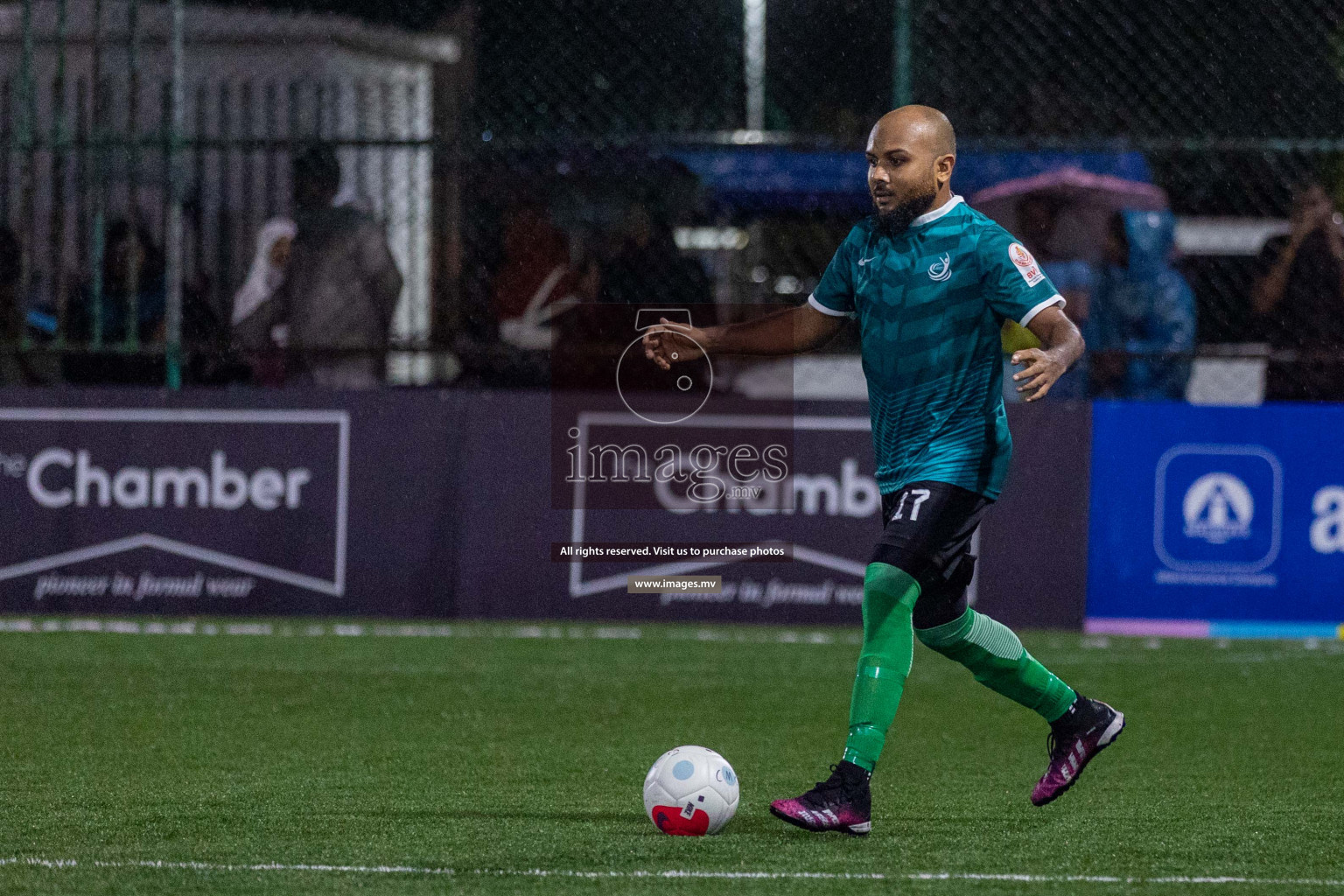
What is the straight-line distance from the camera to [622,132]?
10.7 metres

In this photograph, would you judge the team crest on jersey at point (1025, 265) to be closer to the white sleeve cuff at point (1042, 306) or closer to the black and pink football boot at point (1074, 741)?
the white sleeve cuff at point (1042, 306)

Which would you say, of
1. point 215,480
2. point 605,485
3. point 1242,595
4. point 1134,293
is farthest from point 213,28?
point 1242,595

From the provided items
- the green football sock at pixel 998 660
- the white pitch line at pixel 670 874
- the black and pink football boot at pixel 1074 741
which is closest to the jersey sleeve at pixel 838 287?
the green football sock at pixel 998 660

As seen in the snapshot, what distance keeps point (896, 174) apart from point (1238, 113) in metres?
6.08

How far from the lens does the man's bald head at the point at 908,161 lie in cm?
534

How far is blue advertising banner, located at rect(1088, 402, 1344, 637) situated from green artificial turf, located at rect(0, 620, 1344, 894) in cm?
24

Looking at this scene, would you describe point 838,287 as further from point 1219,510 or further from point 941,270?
point 1219,510

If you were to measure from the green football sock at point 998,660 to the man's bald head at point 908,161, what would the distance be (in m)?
1.16

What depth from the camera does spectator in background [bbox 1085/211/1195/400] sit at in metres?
10.6

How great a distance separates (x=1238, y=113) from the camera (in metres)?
10.8

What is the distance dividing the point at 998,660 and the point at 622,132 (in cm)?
573

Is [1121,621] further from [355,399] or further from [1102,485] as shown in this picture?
[355,399]

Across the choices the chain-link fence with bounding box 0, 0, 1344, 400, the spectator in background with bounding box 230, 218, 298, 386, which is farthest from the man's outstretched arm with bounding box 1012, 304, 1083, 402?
the spectator in background with bounding box 230, 218, 298, 386

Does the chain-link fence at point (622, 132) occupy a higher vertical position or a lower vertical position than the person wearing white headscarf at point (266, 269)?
higher
